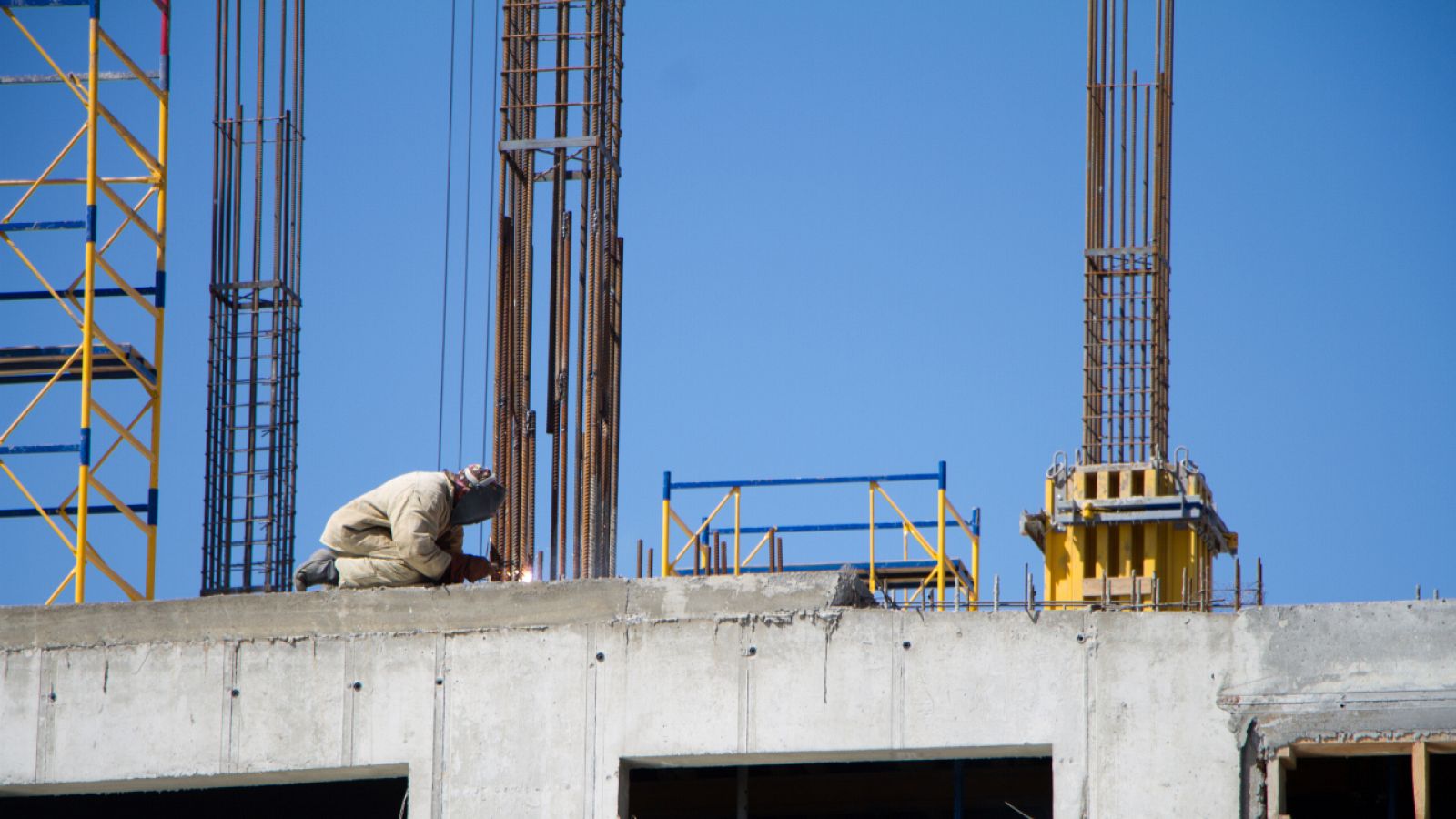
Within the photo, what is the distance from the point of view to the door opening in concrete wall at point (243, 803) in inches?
692

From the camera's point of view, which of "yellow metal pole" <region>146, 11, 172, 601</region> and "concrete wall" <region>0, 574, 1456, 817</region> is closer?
"concrete wall" <region>0, 574, 1456, 817</region>

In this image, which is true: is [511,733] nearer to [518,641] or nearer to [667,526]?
[518,641]

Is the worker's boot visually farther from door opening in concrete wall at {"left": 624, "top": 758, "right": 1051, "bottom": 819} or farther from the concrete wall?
door opening in concrete wall at {"left": 624, "top": 758, "right": 1051, "bottom": 819}

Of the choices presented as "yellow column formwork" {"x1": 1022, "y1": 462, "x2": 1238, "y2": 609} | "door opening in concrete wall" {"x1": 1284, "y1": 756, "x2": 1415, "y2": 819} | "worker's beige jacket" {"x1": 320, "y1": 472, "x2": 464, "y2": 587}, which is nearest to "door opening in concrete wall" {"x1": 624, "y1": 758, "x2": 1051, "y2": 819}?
"door opening in concrete wall" {"x1": 1284, "y1": 756, "x2": 1415, "y2": 819}

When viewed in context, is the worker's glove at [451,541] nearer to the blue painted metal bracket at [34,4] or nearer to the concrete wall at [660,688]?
the concrete wall at [660,688]

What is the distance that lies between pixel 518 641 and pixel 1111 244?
38.3 feet

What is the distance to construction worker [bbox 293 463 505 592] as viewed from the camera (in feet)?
52.9

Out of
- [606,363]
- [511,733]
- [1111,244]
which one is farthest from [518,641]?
[1111,244]

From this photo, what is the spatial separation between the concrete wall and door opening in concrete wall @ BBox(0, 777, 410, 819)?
209cm

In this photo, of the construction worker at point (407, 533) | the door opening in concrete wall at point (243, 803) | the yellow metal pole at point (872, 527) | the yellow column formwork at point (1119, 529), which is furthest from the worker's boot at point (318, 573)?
the yellow column formwork at point (1119, 529)

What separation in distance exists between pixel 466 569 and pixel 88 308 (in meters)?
5.73

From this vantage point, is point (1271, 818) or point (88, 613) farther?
point (88, 613)

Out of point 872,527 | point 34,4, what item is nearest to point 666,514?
point 872,527

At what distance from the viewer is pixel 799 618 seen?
1475 cm
